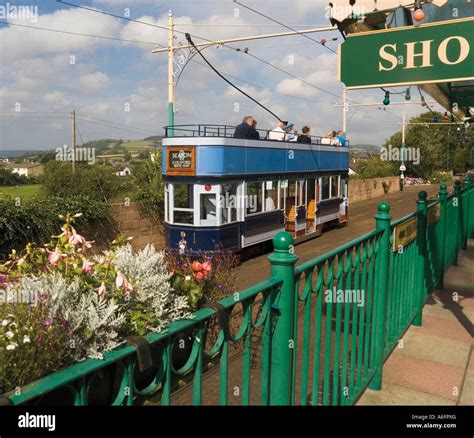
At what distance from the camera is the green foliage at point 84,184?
14039 mm

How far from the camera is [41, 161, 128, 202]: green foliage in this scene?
14039 millimetres

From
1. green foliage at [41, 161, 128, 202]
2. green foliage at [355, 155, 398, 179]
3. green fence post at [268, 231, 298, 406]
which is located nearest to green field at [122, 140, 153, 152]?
green foliage at [41, 161, 128, 202]

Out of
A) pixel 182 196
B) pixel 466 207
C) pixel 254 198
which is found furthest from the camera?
pixel 254 198

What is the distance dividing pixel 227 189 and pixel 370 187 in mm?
26566

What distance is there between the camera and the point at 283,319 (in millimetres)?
2309

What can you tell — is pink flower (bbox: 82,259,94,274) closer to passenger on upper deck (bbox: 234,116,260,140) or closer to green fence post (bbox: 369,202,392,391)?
green fence post (bbox: 369,202,392,391)

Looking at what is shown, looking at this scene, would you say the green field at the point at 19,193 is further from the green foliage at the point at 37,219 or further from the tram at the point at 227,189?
the tram at the point at 227,189

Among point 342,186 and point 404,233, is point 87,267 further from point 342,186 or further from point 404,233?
point 342,186

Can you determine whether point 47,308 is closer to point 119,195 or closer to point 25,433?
point 25,433

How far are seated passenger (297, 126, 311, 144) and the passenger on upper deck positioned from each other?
2.90 metres

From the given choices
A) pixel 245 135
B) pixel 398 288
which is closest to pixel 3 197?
pixel 245 135

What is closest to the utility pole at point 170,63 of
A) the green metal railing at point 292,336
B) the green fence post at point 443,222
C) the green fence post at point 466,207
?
the green fence post at point 466,207

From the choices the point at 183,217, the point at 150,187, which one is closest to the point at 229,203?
the point at 183,217

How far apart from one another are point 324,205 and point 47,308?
15.8m
